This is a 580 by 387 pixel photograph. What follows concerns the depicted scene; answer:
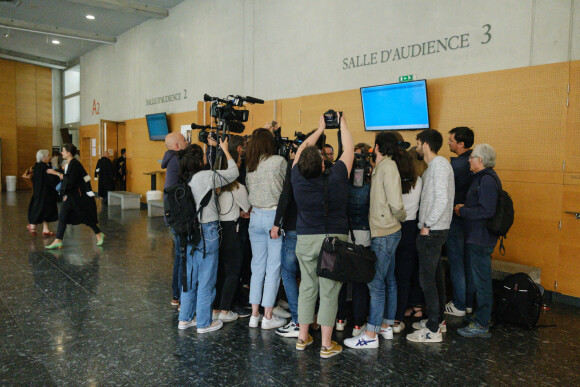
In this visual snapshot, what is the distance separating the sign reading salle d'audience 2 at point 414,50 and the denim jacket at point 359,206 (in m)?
2.86

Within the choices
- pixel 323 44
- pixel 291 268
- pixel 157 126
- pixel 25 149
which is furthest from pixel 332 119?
pixel 25 149

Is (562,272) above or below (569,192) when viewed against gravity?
below

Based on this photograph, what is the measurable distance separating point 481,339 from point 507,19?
3344 mm

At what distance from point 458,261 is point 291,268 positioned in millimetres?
1522

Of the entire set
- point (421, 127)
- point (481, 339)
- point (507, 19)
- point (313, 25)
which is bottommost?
point (481, 339)

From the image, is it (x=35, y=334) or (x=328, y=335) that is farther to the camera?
(x=35, y=334)

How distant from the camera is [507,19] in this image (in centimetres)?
447

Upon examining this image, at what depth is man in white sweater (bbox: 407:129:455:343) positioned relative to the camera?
3.08 meters

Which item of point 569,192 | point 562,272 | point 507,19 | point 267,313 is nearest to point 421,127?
point 507,19

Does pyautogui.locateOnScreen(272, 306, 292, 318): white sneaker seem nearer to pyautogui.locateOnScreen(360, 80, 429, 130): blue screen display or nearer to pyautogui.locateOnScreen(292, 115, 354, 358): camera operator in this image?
pyautogui.locateOnScreen(292, 115, 354, 358): camera operator

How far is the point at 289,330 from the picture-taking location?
10.6ft

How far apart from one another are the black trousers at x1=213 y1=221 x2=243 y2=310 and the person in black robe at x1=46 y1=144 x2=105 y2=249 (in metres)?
3.35

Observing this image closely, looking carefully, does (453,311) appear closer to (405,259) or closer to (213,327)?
(405,259)

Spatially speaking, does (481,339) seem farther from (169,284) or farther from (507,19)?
(507,19)
